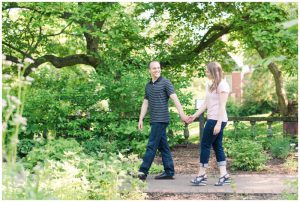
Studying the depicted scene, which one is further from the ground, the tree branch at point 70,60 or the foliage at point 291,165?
the tree branch at point 70,60

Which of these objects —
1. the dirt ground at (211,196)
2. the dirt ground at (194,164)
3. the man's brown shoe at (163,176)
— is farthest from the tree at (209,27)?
the dirt ground at (211,196)

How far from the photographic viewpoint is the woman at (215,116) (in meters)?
6.31

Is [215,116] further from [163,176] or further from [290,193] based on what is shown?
[290,193]

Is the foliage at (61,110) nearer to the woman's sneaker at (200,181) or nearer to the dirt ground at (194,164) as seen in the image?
the dirt ground at (194,164)

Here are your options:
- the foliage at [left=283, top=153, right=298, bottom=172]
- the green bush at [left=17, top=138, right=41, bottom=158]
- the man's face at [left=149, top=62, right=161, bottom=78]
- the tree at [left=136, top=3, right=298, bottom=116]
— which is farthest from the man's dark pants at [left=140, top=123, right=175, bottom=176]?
the tree at [left=136, top=3, right=298, bottom=116]

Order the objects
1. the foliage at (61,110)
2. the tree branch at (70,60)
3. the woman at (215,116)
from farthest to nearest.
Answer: the tree branch at (70,60), the foliage at (61,110), the woman at (215,116)

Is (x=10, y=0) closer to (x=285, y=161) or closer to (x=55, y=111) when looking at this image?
(x=55, y=111)

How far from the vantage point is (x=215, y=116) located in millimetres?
6418

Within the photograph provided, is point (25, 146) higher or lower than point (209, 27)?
lower

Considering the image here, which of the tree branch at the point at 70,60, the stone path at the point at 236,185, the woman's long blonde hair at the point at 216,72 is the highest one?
the tree branch at the point at 70,60

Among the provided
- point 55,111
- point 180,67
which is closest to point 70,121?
point 55,111

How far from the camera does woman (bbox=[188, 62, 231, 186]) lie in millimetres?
6309

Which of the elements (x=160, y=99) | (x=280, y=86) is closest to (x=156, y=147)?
(x=160, y=99)

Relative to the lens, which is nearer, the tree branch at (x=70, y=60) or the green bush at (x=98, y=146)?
the green bush at (x=98, y=146)
